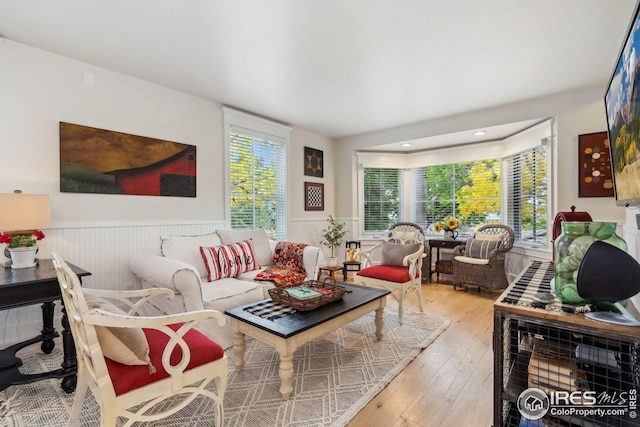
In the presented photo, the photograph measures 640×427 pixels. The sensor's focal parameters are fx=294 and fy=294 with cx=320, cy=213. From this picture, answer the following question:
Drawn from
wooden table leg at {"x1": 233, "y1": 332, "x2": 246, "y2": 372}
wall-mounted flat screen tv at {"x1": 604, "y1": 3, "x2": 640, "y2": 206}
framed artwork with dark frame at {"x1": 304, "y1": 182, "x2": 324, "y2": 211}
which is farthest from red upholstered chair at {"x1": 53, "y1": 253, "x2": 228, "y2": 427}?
framed artwork with dark frame at {"x1": 304, "y1": 182, "x2": 324, "y2": 211}

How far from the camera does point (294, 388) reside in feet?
6.29

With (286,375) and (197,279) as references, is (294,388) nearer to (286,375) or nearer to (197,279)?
(286,375)

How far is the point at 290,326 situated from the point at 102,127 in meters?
2.65

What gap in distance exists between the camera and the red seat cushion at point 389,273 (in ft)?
9.85

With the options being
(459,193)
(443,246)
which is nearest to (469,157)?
(459,193)

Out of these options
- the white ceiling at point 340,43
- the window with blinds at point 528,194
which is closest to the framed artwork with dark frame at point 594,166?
the window with blinds at point 528,194

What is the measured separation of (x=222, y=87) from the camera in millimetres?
3264

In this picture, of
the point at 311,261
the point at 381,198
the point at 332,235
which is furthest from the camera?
the point at 381,198

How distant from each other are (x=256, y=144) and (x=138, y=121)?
1.54m

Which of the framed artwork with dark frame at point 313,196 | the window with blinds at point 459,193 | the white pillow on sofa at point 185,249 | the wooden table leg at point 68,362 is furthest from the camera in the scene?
the framed artwork with dark frame at point 313,196

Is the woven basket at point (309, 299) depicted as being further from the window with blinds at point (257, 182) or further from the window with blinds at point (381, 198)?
the window with blinds at point (381, 198)

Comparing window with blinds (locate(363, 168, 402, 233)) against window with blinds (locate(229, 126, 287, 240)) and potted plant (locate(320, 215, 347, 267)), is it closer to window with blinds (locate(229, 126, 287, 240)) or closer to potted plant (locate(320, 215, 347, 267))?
potted plant (locate(320, 215, 347, 267))

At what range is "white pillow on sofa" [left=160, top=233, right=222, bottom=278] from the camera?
9.61ft

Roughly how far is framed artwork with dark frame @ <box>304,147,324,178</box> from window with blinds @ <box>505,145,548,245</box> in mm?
3035
